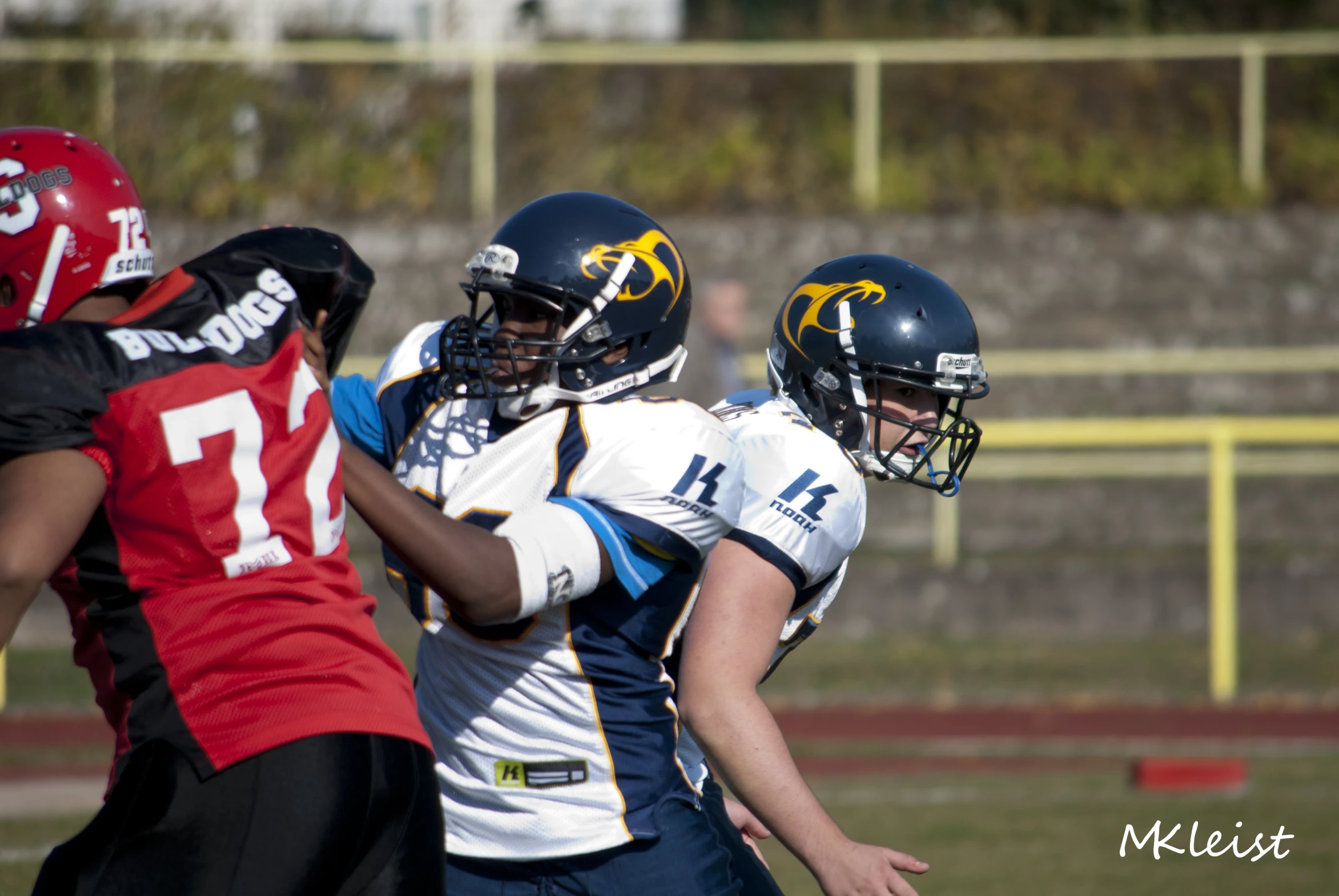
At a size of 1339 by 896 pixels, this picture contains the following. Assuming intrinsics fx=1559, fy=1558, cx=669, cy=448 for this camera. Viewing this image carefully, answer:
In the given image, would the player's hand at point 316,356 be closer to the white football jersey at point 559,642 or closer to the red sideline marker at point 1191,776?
the white football jersey at point 559,642

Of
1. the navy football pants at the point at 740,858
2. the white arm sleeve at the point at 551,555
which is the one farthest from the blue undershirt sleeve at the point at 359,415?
the navy football pants at the point at 740,858

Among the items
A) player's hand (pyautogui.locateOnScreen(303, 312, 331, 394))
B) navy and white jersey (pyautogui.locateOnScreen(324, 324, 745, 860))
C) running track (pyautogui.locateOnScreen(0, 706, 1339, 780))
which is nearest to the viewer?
player's hand (pyautogui.locateOnScreen(303, 312, 331, 394))

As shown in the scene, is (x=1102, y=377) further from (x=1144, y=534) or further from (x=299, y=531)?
(x=299, y=531)

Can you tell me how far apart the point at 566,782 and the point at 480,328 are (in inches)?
31.6

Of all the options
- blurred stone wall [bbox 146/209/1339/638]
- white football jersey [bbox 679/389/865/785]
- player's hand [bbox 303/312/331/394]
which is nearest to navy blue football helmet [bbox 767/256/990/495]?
white football jersey [bbox 679/389/865/785]

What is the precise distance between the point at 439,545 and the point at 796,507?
0.78 m

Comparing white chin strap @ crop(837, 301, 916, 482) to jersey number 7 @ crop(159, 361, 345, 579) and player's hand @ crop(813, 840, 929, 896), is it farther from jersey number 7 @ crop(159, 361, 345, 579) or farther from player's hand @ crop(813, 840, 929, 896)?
jersey number 7 @ crop(159, 361, 345, 579)

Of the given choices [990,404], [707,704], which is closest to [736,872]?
[707,704]

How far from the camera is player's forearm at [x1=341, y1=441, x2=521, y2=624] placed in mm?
2275

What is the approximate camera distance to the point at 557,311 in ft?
8.87

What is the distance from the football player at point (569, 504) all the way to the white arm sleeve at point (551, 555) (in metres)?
0.04

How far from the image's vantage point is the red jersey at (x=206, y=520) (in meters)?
2.11

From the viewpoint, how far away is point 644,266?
2.76 metres

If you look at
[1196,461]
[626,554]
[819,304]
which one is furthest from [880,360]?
[1196,461]
